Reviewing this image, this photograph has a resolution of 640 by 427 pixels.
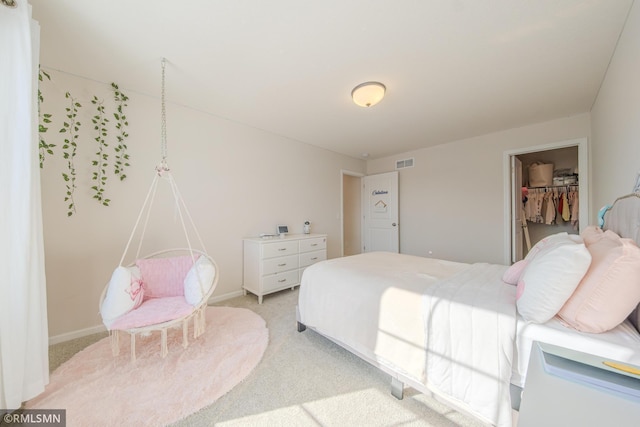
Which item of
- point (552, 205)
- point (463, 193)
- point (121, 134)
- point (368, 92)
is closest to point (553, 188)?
point (552, 205)

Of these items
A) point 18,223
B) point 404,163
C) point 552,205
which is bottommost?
point 18,223

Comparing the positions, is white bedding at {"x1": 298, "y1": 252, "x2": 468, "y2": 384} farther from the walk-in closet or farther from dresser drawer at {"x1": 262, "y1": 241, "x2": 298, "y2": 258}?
the walk-in closet

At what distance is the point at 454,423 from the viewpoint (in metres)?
1.29

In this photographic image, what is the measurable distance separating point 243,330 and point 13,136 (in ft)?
6.83

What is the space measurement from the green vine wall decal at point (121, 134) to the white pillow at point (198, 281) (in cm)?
139

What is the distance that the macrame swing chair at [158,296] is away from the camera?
167cm

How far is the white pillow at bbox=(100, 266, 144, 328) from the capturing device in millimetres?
1654

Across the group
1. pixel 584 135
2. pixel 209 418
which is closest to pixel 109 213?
pixel 209 418

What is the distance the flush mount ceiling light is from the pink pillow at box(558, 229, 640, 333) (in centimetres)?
201

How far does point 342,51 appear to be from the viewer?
6.15 ft

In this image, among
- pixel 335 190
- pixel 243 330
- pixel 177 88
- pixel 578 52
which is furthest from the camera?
pixel 335 190

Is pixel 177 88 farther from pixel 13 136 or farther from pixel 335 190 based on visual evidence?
pixel 335 190

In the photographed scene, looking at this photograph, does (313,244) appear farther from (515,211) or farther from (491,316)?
(515,211)

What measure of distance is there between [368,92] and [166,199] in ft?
8.35
